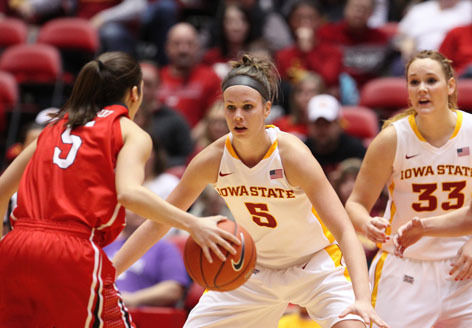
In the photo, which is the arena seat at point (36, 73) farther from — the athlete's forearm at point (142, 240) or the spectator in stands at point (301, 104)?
the athlete's forearm at point (142, 240)

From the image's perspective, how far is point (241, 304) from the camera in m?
4.09

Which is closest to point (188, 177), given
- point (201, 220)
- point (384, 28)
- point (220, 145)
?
point (220, 145)

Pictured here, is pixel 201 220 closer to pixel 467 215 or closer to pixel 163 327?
pixel 467 215

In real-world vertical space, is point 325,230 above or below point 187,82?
below

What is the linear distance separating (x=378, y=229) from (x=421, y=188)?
43cm

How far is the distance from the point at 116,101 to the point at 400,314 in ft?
6.27

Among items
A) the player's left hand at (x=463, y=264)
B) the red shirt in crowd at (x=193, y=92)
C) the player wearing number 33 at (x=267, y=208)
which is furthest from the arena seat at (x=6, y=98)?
the player's left hand at (x=463, y=264)

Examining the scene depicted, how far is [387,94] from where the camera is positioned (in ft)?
26.7

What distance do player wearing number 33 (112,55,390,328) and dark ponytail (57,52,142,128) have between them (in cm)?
53

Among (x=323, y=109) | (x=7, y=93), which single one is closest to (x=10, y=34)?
(x=7, y=93)

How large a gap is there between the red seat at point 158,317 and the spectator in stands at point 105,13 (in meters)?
5.06

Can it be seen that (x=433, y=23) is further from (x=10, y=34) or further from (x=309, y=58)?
(x=10, y=34)

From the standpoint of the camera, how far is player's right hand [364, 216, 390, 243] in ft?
13.0

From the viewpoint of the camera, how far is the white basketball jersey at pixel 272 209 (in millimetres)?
4012
